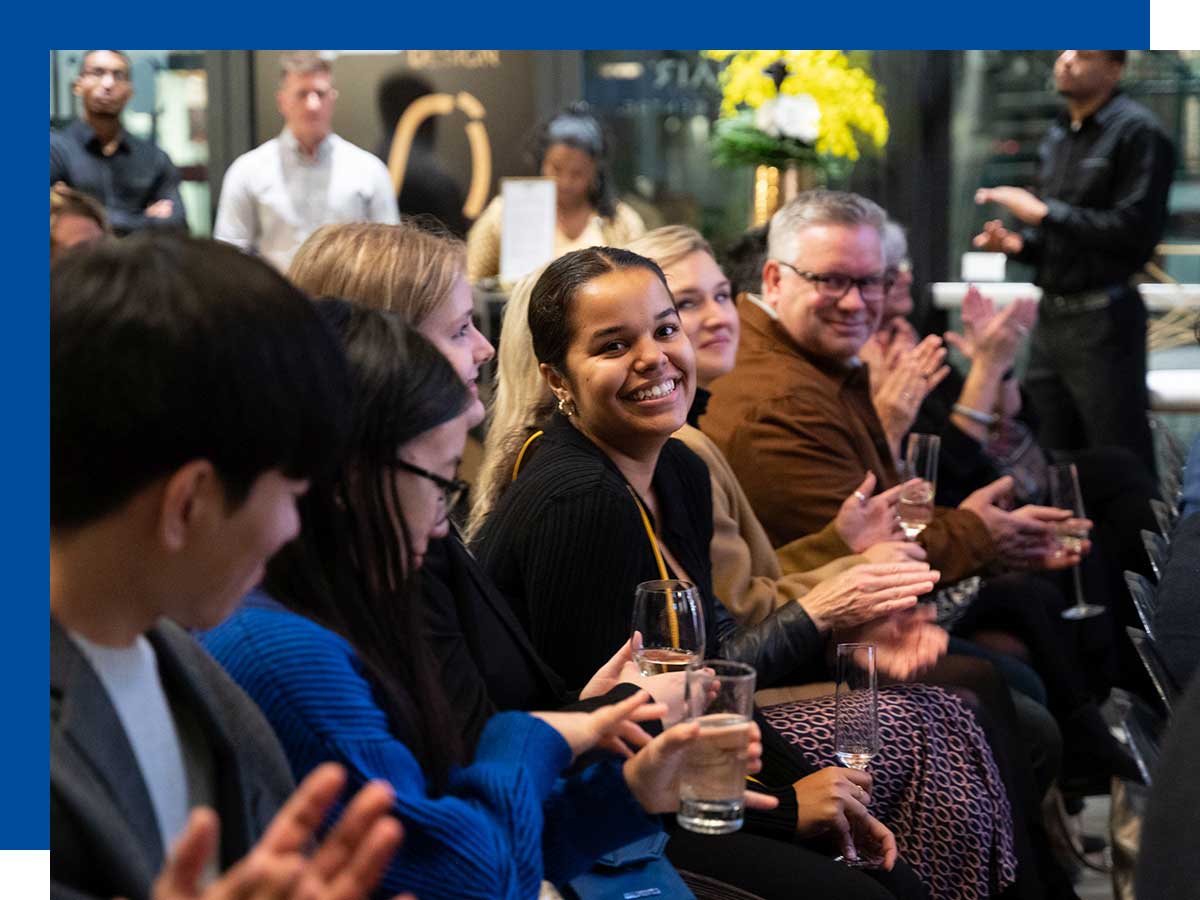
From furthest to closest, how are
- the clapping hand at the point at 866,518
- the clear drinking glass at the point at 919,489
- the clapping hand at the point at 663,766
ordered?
the clear drinking glass at the point at 919,489, the clapping hand at the point at 866,518, the clapping hand at the point at 663,766

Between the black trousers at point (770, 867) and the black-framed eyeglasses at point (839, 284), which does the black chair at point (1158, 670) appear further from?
the black-framed eyeglasses at point (839, 284)

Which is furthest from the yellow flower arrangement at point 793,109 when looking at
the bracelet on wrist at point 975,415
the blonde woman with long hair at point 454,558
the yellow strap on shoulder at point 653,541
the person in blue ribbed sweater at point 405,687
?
the person in blue ribbed sweater at point 405,687

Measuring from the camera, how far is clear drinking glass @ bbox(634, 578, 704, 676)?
2.03 m

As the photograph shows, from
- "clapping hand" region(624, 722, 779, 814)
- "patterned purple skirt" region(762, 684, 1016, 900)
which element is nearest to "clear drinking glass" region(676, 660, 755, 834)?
"clapping hand" region(624, 722, 779, 814)

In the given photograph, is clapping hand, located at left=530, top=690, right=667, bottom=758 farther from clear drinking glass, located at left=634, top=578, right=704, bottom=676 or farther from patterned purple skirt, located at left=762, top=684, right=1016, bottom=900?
patterned purple skirt, located at left=762, top=684, right=1016, bottom=900

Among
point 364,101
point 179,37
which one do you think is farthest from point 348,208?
point 179,37

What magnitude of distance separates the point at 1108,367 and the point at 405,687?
4.84m

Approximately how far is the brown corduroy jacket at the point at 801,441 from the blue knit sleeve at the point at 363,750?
174 cm

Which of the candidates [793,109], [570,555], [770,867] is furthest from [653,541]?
[793,109]

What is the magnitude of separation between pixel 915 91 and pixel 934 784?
19.6ft

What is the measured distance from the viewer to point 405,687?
64.0 inches

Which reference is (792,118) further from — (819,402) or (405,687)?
(405,687)

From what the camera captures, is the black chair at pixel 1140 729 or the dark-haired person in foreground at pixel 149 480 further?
the black chair at pixel 1140 729

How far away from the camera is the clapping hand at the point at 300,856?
3.14 feet
